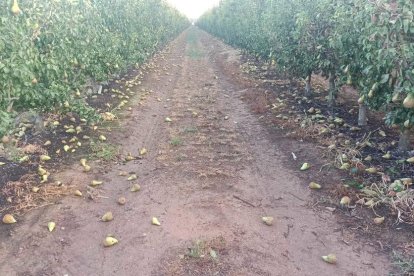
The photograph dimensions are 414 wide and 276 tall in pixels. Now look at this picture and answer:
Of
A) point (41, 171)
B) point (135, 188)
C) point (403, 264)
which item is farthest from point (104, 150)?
point (403, 264)

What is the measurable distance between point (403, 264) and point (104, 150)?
4983mm

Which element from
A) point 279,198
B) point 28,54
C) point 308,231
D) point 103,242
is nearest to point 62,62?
point 28,54

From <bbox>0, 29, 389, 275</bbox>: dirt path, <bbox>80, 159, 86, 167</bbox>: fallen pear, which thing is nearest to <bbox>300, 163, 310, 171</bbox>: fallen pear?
<bbox>0, 29, 389, 275</bbox>: dirt path

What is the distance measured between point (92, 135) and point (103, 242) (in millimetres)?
3776

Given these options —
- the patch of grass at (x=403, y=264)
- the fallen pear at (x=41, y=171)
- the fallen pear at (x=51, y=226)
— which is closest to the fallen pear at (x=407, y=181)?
the patch of grass at (x=403, y=264)

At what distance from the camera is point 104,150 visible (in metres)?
6.91

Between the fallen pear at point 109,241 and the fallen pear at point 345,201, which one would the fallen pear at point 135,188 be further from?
the fallen pear at point 345,201

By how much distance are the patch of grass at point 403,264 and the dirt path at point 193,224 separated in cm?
11

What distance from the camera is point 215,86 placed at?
1311cm

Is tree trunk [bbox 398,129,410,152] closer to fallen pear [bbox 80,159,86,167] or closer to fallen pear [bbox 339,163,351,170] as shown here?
fallen pear [bbox 339,163,351,170]

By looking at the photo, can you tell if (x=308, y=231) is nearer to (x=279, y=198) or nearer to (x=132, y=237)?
(x=279, y=198)

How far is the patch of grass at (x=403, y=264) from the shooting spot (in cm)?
375

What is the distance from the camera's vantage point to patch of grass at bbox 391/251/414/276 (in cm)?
375

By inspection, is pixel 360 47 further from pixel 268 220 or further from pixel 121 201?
pixel 121 201
